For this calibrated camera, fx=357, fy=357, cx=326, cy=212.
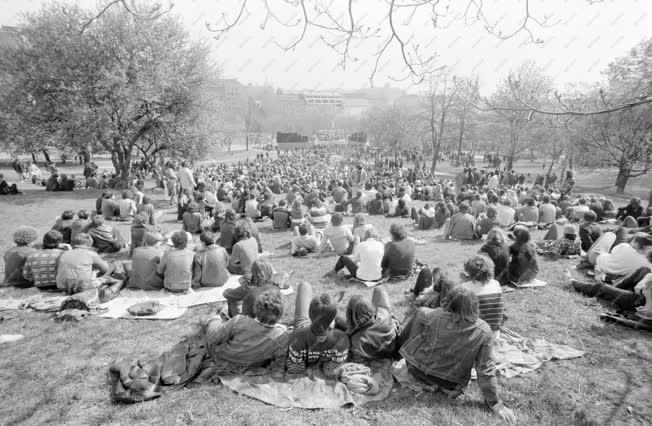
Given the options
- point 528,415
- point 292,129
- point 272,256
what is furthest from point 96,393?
point 292,129

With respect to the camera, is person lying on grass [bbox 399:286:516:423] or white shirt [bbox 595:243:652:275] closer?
person lying on grass [bbox 399:286:516:423]

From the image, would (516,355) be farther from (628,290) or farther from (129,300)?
(129,300)

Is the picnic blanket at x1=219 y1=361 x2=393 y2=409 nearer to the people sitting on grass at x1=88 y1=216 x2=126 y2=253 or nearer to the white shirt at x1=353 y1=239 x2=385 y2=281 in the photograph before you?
the white shirt at x1=353 y1=239 x2=385 y2=281

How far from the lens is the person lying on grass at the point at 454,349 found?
3.01 metres

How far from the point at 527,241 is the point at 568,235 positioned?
2.39 metres

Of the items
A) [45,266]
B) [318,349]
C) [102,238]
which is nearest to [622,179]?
[318,349]

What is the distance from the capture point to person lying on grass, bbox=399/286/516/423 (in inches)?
118

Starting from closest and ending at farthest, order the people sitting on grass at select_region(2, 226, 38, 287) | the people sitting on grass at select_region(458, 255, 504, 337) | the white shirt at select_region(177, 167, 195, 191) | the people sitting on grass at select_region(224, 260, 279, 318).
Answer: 1. the people sitting on grass at select_region(458, 255, 504, 337)
2. the people sitting on grass at select_region(224, 260, 279, 318)
3. the people sitting on grass at select_region(2, 226, 38, 287)
4. the white shirt at select_region(177, 167, 195, 191)

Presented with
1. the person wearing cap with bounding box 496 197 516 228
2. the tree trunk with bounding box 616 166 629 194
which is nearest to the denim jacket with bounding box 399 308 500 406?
the person wearing cap with bounding box 496 197 516 228

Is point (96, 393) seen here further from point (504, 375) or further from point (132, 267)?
point (504, 375)

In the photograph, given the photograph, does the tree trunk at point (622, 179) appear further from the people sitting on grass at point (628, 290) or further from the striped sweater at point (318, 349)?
the striped sweater at point (318, 349)

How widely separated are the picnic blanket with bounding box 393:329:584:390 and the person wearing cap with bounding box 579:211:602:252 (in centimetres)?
423

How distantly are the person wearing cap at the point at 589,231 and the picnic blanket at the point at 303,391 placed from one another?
6.01 m

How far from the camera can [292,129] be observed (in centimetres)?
7331
